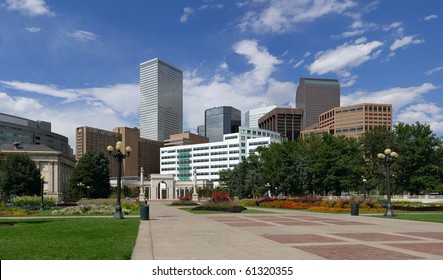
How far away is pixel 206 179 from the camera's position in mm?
177000

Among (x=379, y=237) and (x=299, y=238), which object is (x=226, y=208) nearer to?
(x=299, y=238)

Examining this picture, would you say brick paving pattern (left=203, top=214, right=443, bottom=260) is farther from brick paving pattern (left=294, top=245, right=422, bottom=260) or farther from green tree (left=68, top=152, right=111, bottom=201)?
green tree (left=68, top=152, right=111, bottom=201)

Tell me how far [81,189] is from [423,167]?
7018 centimetres

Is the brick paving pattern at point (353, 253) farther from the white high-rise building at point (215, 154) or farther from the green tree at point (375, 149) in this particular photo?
the white high-rise building at point (215, 154)

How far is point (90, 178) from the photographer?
90125 mm

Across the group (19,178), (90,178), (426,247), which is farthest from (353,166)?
(426,247)

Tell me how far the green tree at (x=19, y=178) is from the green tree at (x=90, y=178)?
29.6 feet

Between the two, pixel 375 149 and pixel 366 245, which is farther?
pixel 375 149

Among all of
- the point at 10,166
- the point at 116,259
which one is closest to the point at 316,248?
the point at 116,259

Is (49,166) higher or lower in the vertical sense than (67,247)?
higher

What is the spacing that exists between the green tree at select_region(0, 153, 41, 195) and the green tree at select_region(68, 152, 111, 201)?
29.6 feet

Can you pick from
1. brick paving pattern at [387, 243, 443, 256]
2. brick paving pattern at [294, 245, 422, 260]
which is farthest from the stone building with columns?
brick paving pattern at [387, 243, 443, 256]

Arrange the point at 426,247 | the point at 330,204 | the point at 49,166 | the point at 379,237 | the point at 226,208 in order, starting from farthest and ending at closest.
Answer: the point at 49,166, the point at 330,204, the point at 226,208, the point at 379,237, the point at 426,247

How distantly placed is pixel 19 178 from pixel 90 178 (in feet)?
48.4
